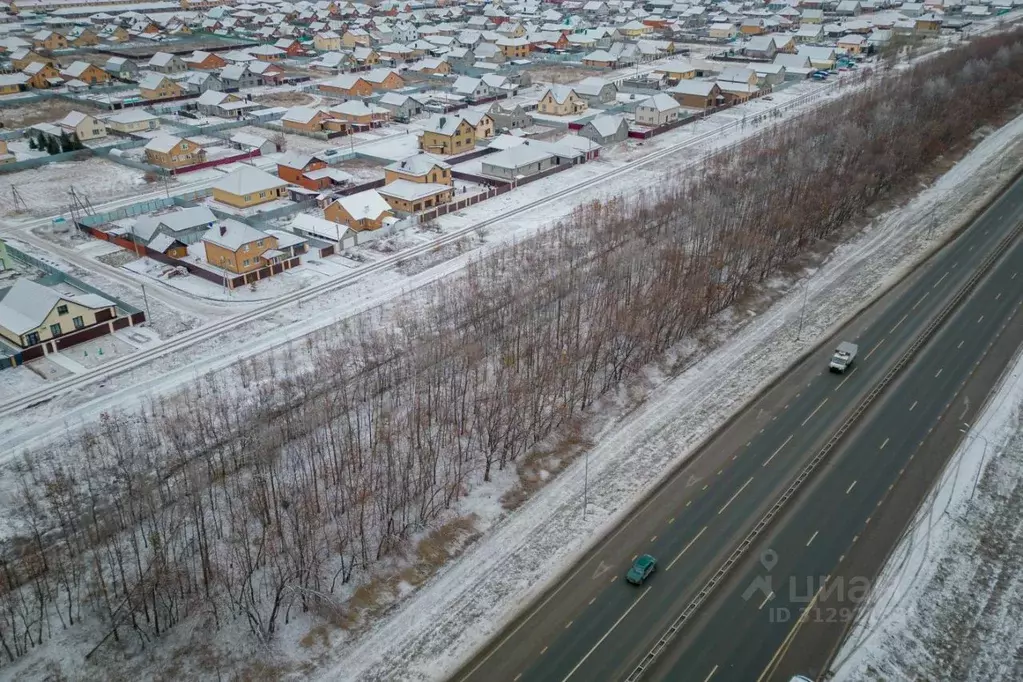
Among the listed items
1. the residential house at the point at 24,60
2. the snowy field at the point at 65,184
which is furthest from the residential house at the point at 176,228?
the residential house at the point at 24,60

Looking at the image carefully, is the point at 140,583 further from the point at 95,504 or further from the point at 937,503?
the point at 937,503

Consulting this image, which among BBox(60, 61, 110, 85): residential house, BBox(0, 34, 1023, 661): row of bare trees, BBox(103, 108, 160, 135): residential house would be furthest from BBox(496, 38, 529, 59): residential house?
BBox(0, 34, 1023, 661): row of bare trees

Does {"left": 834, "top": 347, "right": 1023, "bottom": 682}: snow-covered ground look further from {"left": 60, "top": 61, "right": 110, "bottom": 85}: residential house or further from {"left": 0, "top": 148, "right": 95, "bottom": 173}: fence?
{"left": 60, "top": 61, "right": 110, "bottom": 85}: residential house

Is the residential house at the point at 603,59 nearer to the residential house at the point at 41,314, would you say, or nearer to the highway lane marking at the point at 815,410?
the highway lane marking at the point at 815,410

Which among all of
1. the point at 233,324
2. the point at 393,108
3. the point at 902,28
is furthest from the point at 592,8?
the point at 233,324

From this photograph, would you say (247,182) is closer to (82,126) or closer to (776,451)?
(82,126)

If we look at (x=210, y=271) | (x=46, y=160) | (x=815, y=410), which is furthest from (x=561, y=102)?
(x=815, y=410)
